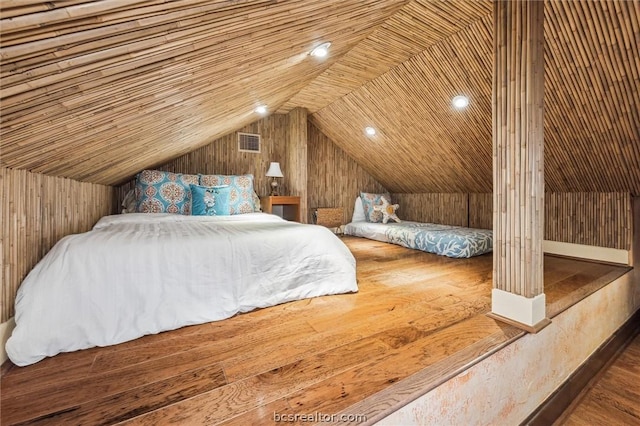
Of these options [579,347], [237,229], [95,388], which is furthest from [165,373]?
[579,347]

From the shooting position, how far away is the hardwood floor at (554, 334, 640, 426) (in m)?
1.54

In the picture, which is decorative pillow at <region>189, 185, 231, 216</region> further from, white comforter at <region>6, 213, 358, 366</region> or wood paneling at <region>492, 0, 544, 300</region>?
wood paneling at <region>492, 0, 544, 300</region>

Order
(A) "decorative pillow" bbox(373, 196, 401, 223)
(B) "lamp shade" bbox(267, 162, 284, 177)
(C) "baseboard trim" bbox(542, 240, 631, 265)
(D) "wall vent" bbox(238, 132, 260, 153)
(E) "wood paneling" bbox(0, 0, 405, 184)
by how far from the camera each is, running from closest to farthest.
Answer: (E) "wood paneling" bbox(0, 0, 405, 184) < (C) "baseboard trim" bbox(542, 240, 631, 265) < (B) "lamp shade" bbox(267, 162, 284, 177) < (D) "wall vent" bbox(238, 132, 260, 153) < (A) "decorative pillow" bbox(373, 196, 401, 223)

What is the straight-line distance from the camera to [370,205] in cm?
493

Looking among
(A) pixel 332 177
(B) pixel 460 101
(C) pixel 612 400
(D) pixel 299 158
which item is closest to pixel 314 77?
(D) pixel 299 158

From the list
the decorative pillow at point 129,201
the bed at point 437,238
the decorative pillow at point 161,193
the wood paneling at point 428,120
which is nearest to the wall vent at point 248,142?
the wood paneling at point 428,120

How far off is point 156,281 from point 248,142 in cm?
327

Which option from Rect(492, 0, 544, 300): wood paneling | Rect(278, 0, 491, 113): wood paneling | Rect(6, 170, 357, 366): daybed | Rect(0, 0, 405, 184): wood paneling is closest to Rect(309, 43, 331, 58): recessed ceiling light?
Rect(0, 0, 405, 184): wood paneling

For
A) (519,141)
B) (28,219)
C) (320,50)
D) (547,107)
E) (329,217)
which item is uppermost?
(320,50)

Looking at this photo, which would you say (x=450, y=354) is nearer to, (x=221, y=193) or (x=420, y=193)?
(x=221, y=193)

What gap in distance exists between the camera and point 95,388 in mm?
1037

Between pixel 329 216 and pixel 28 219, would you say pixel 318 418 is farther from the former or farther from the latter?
pixel 329 216

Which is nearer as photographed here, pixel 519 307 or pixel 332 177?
pixel 519 307

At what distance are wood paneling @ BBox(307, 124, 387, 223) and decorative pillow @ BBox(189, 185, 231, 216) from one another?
209 cm
